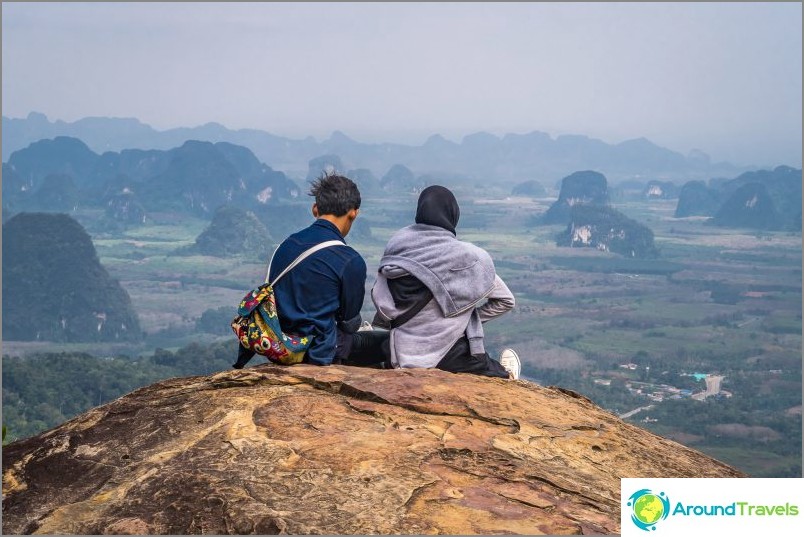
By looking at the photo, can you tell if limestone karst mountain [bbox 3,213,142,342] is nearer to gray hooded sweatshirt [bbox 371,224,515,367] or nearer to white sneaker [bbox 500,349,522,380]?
white sneaker [bbox 500,349,522,380]

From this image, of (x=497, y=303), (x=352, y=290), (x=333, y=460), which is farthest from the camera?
(x=497, y=303)

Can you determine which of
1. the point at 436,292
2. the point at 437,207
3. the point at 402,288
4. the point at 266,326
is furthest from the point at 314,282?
the point at 437,207

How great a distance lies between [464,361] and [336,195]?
4.52ft

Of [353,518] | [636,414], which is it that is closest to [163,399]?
[353,518]

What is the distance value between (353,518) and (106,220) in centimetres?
14450

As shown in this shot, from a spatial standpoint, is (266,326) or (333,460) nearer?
(333,460)

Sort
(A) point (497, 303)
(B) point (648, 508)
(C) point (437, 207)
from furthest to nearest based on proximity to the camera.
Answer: (A) point (497, 303), (C) point (437, 207), (B) point (648, 508)

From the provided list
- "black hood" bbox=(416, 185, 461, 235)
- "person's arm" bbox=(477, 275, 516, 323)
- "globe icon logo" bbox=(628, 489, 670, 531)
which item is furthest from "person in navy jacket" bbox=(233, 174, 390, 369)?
"globe icon logo" bbox=(628, 489, 670, 531)

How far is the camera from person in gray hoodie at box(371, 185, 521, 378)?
5805mm

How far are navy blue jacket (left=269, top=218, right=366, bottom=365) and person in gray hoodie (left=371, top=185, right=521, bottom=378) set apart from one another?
246 mm

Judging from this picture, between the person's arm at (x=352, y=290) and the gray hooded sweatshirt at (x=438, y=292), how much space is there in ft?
0.39

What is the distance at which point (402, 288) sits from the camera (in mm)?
5898

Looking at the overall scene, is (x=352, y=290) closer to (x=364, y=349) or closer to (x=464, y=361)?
(x=364, y=349)

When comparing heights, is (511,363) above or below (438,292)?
below
